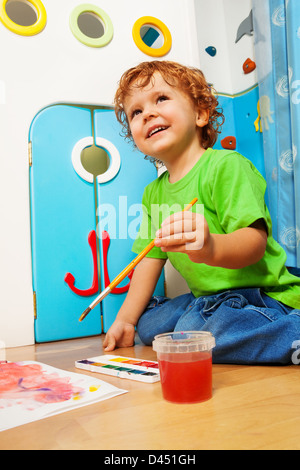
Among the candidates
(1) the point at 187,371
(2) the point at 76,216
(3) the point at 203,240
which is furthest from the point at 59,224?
(1) the point at 187,371

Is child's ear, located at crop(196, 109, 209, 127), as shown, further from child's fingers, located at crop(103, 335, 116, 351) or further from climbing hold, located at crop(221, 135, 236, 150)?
child's fingers, located at crop(103, 335, 116, 351)

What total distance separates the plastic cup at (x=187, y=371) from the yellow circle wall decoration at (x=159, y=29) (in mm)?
1012

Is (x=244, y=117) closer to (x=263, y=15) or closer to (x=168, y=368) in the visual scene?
(x=263, y=15)

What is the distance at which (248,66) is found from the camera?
129 cm

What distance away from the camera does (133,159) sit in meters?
1.20

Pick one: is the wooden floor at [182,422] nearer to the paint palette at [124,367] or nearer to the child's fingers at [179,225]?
the paint palette at [124,367]

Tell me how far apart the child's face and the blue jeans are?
1.20 feet

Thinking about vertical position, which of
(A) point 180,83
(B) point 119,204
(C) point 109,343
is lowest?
(C) point 109,343

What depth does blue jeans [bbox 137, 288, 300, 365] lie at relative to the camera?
0.68 metres

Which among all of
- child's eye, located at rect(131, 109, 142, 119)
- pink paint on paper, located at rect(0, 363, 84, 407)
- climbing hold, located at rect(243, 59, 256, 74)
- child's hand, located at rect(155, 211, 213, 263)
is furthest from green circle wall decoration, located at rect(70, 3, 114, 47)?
pink paint on paper, located at rect(0, 363, 84, 407)

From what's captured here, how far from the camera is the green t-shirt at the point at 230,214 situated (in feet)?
2.65

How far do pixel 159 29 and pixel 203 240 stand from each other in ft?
3.10

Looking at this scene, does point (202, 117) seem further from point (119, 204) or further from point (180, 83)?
point (119, 204)

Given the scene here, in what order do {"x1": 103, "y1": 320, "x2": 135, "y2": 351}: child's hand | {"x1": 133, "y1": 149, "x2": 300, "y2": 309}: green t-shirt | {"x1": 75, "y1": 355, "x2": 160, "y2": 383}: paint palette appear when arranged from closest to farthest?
1. {"x1": 75, "y1": 355, "x2": 160, "y2": 383}: paint palette
2. {"x1": 133, "y1": 149, "x2": 300, "y2": 309}: green t-shirt
3. {"x1": 103, "y1": 320, "x2": 135, "y2": 351}: child's hand
